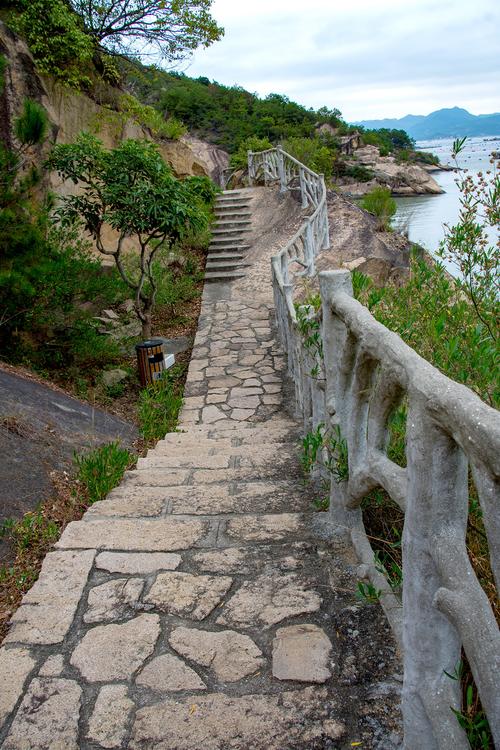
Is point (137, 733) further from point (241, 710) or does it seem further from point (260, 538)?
point (260, 538)

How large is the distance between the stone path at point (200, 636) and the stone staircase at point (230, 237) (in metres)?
8.58

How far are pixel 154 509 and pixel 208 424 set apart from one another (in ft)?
8.83

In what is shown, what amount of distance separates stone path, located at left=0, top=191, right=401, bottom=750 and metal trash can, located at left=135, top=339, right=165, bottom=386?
11.7ft

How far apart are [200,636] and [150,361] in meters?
4.96

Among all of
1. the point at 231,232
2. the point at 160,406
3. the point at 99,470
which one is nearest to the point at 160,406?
the point at 160,406

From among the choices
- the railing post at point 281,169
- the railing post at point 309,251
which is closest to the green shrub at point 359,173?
the railing post at point 281,169

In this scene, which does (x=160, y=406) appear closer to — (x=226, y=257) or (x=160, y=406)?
(x=160, y=406)

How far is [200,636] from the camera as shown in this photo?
6.53 feet

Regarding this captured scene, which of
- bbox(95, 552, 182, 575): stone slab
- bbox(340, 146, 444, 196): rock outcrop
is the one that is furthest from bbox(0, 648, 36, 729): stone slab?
bbox(340, 146, 444, 196): rock outcrop

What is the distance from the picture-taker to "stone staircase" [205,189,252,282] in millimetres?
11516

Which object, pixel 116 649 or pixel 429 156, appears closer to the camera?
pixel 116 649

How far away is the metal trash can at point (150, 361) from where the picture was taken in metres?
6.73

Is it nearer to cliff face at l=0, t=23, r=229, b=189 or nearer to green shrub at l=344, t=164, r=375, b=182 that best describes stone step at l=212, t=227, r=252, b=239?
cliff face at l=0, t=23, r=229, b=189

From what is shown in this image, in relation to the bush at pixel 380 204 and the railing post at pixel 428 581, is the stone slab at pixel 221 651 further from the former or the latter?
the bush at pixel 380 204
